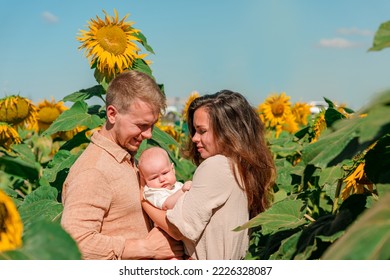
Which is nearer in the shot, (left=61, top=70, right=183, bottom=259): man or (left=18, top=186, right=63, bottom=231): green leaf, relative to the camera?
(left=61, top=70, right=183, bottom=259): man

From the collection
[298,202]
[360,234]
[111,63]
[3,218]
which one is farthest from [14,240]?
[111,63]

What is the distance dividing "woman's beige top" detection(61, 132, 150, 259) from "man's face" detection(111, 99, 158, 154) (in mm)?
42

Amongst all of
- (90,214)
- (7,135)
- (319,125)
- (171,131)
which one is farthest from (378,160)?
(171,131)

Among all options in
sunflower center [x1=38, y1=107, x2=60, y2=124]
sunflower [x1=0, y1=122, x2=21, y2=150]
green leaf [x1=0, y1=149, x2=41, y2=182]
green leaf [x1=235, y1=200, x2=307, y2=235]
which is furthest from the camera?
sunflower center [x1=38, y1=107, x2=60, y2=124]

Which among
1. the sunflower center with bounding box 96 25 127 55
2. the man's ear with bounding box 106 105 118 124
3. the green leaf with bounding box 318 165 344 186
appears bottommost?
the green leaf with bounding box 318 165 344 186

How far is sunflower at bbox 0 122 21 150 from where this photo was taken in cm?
422

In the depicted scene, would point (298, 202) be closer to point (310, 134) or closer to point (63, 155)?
point (63, 155)

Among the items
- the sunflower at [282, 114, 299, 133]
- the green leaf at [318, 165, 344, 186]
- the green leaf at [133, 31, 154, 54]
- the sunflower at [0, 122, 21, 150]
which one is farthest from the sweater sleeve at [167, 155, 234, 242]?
the sunflower at [282, 114, 299, 133]

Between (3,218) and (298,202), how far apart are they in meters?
1.24

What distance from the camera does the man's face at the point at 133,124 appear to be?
8.38 feet

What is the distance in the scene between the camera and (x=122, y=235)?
255 centimetres

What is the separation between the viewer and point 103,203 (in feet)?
8.00

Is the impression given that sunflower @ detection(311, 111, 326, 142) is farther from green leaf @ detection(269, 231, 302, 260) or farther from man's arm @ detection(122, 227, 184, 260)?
green leaf @ detection(269, 231, 302, 260)

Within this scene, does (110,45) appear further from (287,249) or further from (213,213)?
(287,249)
